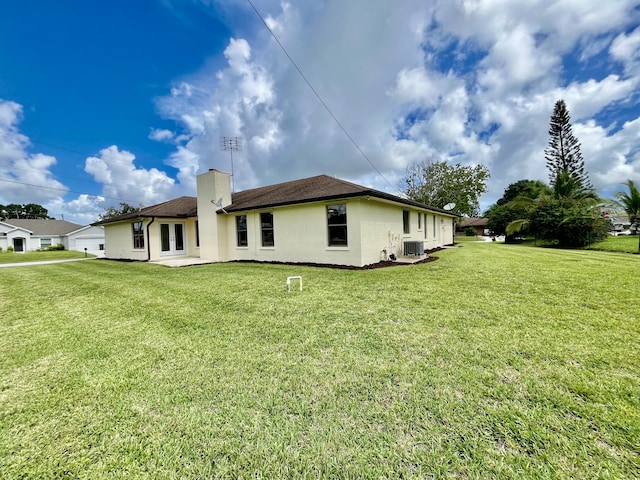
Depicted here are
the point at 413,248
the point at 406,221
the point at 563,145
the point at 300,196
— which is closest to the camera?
the point at 300,196

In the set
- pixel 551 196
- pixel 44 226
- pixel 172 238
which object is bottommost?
pixel 172 238

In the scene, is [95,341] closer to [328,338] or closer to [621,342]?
[328,338]

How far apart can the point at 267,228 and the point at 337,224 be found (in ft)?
12.6

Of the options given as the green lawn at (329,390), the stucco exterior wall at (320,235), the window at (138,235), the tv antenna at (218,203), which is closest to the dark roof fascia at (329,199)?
the tv antenna at (218,203)

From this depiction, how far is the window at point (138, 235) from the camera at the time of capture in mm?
15625

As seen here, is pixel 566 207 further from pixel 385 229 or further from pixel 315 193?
pixel 315 193

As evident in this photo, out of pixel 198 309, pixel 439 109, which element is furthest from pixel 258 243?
pixel 439 109

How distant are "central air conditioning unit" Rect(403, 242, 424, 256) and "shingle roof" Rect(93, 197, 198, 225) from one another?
1209cm

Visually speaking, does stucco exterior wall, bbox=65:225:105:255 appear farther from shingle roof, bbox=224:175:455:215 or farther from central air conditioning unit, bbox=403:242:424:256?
central air conditioning unit, bbox=403:242:424:256

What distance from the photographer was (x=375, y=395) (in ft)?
7.91

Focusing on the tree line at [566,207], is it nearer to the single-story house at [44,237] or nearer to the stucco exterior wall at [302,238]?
the stucco exterior wall at [302,238]

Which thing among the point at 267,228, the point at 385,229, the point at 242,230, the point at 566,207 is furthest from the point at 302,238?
the point at 566,207

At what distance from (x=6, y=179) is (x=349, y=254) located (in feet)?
137

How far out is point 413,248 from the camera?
12234 mm
